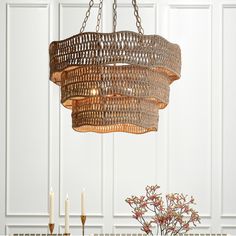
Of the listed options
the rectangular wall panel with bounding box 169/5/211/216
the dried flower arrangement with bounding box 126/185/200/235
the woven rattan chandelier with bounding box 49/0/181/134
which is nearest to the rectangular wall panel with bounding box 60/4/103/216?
the rectangular wall panel with bounding box 169/5/211/216

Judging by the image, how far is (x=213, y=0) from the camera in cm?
509

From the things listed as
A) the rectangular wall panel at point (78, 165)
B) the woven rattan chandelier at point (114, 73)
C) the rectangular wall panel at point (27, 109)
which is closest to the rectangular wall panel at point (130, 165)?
the rectangular wall panel at point (78, 165)

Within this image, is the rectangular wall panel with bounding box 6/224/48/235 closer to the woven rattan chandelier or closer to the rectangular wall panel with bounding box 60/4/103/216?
the rectangular wall panel with bounding box 60/4/103/216

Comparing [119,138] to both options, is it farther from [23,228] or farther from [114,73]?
[114,73]

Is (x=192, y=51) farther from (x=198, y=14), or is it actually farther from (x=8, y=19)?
(x=8, y=19)

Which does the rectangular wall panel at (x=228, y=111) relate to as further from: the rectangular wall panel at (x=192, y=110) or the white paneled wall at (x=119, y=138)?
the rectangular wall panel at (x=192, y=110)

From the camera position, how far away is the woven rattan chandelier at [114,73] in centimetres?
233

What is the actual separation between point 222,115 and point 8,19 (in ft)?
6.41

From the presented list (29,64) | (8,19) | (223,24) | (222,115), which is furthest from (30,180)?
(223,24)

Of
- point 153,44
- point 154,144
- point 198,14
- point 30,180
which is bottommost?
point 30,180

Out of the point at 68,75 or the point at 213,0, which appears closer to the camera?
the point at 68,75

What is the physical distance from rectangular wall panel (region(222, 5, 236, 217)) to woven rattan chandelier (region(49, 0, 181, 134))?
97.1 inches

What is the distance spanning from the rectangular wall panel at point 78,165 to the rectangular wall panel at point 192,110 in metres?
0.61

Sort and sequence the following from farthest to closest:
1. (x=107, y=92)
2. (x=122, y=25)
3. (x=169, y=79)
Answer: (x=122, y=25) < (x=169, y=79) < (x=107, y=92)
